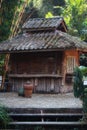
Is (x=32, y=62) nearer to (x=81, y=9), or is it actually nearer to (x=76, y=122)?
(x=76, y=122)

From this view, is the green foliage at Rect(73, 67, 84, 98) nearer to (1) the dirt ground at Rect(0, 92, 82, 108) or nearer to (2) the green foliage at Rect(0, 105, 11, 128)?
(1) the dirt ground at Rect(0, 92, 82, 108)

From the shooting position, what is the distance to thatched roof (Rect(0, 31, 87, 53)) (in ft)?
55.5

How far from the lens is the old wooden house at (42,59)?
17.6 metres

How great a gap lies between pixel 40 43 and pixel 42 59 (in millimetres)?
833

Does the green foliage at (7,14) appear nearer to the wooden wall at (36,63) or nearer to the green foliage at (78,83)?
the wooden wall at (36,63)

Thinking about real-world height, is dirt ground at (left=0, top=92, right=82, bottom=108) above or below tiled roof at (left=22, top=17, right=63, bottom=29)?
below

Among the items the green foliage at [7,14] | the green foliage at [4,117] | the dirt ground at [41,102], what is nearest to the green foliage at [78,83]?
the dirt ground at [41,102]

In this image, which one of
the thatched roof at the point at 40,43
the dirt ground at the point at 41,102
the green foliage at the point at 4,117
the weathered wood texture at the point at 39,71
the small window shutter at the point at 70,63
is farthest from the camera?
the small window shutter at the point at 70,63

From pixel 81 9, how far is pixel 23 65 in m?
10.4

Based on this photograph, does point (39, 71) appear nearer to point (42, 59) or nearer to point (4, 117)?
point (42, 59)

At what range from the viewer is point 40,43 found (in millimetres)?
17781

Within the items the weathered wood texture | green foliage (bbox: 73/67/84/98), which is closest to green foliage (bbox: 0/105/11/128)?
green foliage (bbox: 73/67/84/98)

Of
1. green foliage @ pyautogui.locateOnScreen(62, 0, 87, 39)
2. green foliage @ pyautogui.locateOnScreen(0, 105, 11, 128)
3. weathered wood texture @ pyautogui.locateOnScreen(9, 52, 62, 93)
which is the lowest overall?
weathered wood texture @ pyautogui.locateOnScreen(9, 52, 62, 93)

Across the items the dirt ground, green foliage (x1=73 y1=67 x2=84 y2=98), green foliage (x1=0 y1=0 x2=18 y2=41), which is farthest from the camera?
green foliage (x1=0 y1=0 x2=18 y2=41)
